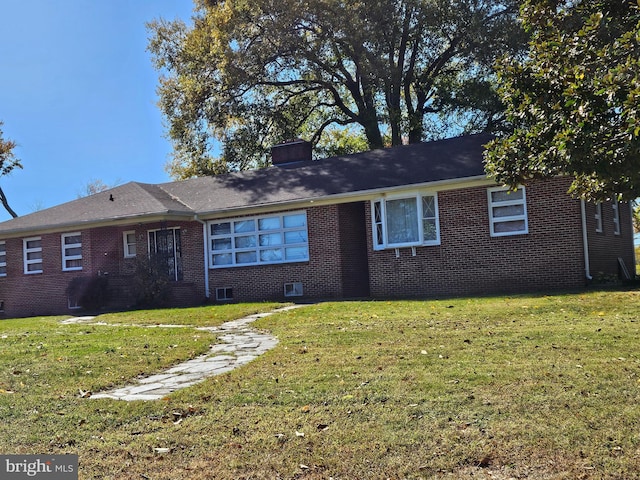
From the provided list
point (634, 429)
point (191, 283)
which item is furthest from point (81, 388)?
point (191, 283)

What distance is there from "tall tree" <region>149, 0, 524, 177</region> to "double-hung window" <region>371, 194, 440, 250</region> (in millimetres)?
11326

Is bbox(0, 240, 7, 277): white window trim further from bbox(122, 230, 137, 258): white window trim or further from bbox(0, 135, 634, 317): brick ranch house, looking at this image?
bbox(122, 230, 137, 258): white window trim

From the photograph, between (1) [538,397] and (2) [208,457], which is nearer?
(2) [208,457]

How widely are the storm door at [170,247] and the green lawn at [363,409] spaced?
35.7 feet

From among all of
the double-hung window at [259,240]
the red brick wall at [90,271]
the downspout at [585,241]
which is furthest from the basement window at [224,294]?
the downspout at [585,241]

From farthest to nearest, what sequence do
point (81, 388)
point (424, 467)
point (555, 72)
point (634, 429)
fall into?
point (555, 72) → point (81, 388) → point (634, 429) → point (424, 467)

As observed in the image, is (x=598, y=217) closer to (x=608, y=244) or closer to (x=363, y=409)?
(x=608, y=244)

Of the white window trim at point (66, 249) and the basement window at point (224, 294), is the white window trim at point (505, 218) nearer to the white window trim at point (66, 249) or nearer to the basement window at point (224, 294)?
the basement window at point (224, 294)

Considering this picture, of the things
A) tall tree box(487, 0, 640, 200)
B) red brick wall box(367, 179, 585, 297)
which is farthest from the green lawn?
red brick wall box(367, 179, 585, 297)

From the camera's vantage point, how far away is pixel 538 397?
5340 mm

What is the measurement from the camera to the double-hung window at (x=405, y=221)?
55.1 ft

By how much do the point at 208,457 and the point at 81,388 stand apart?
270 centimetres

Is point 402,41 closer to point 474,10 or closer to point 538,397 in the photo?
point 474,10

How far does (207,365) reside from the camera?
26.0 feet
